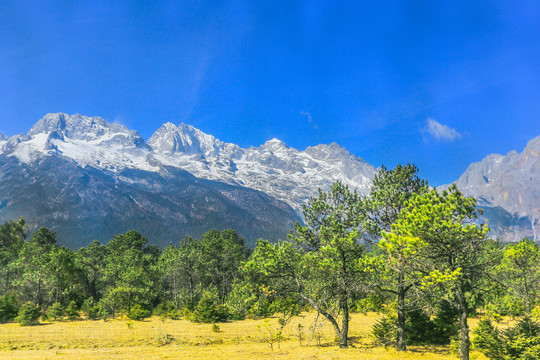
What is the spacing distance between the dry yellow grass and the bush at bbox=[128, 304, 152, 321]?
10.9ft

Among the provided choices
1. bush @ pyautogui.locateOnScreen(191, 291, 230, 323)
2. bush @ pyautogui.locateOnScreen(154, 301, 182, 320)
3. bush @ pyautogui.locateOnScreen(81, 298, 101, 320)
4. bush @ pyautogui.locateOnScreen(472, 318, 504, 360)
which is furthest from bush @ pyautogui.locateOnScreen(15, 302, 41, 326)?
bush @ pyautogui.locateOnScreen(472, 318, 504, 360)

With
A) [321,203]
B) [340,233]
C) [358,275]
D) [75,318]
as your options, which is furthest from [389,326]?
[75,318]

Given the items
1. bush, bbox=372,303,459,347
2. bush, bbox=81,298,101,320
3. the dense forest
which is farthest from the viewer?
bush, bbox=81,298,101,320

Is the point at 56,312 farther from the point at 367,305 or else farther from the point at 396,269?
the point at 396,269

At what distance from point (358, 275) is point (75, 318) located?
44715 mm

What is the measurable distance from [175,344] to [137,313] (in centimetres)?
2036

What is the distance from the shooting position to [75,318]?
138 feet

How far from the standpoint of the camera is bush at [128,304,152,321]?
137ft

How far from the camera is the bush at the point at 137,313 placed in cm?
4169

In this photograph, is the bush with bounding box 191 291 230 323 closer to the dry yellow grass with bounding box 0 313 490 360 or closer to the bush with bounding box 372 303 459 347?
the dry yellow grass with bounding box 0 313 490 360

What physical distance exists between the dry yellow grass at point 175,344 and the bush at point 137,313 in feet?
10.9

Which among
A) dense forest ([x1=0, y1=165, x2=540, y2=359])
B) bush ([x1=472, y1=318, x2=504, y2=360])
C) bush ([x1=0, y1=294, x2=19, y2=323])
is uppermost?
dense forest ([x1=0, y1=165, x2=540, y2=359])

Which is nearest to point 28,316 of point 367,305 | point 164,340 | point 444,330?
point 164,340

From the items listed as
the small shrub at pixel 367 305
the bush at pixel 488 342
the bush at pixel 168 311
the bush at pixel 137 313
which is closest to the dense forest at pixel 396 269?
the bush at pixel 488 342
